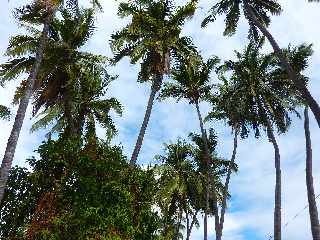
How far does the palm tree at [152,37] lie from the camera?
96.3ft

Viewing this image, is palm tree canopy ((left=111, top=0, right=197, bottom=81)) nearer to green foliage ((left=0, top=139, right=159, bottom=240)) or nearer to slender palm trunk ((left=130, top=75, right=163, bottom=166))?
slender palm trunk ((left=130, top=75, right=163, bottom=166))

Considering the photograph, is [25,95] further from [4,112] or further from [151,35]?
[151,35]

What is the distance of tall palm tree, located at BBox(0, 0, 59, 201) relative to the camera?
20469mm

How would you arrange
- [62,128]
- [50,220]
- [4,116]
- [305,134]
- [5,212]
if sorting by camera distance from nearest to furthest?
[50,220] → [5,212] → [4,116] → [62,128] → [305,134]

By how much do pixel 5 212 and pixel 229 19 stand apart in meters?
19.7

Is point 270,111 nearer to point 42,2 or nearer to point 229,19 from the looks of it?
point 229,19

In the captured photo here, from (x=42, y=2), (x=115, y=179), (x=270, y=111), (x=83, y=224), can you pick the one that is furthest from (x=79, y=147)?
(x=270, y=111)

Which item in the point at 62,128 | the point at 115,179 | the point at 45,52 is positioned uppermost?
the point at 45,52

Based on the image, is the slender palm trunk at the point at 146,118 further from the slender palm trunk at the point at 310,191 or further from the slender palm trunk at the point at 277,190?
the slender palm trunk at the point at 310,191

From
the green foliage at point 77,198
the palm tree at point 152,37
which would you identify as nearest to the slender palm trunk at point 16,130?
the green foliage at point 77,198

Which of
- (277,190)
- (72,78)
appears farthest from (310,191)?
(72,78)

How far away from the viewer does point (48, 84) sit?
27641 millimetres

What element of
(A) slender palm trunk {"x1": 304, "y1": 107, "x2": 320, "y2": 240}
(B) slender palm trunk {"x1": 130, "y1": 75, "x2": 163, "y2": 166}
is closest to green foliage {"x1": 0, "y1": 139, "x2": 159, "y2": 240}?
(B) slender palm trunk {"x1": 130, "y1": 75, "x2": 163, "y2": 166}

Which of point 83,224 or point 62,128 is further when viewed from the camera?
point 62,128
